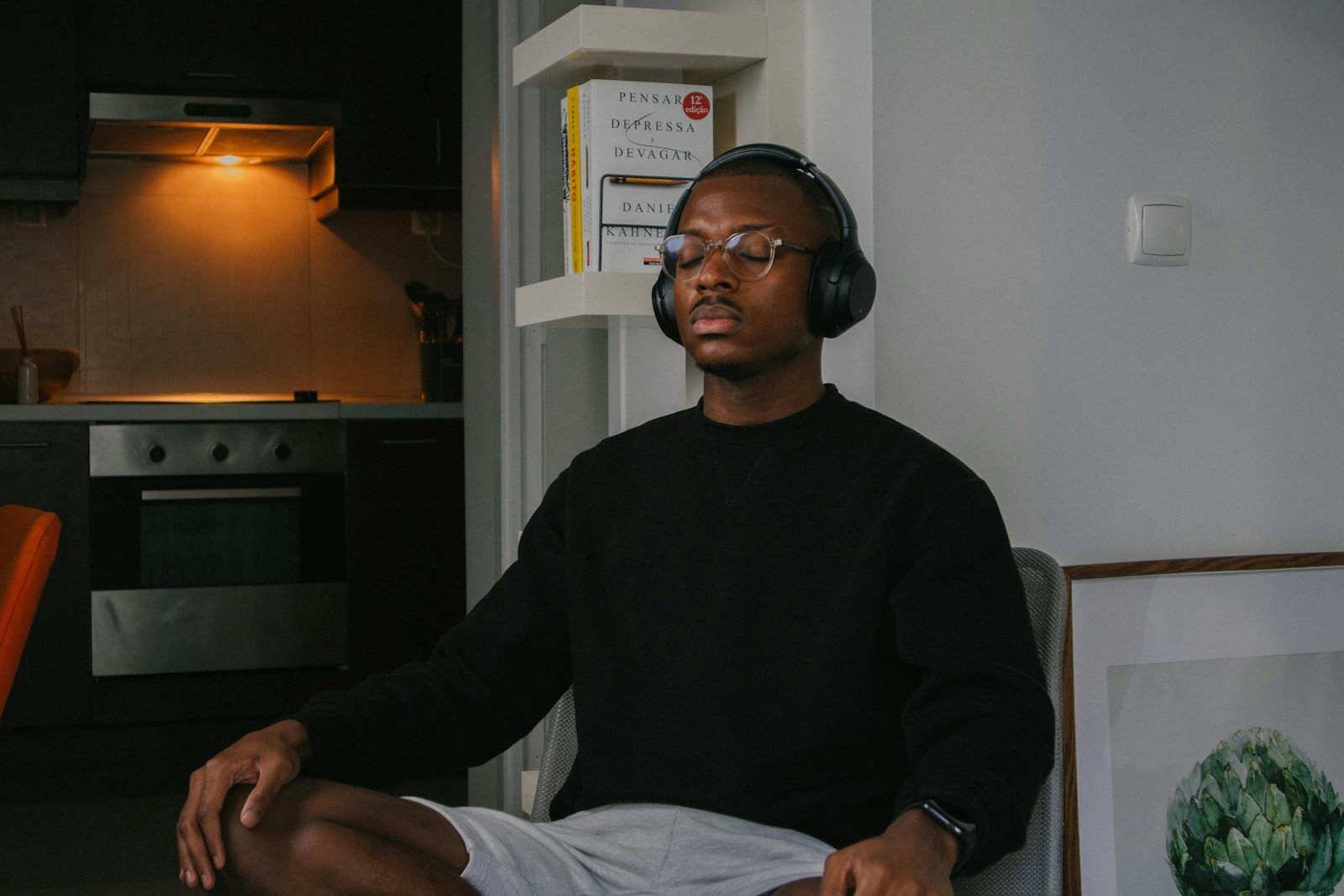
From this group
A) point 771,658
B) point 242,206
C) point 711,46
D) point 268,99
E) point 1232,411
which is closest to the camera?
point 771,658

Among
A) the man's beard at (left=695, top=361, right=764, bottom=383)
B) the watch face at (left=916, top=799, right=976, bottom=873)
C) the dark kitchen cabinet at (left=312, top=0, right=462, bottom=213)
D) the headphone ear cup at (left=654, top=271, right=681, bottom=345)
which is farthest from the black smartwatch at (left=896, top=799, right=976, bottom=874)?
the dark kitchen cabinet at (left=312, top=0, right=462, bottom=213)

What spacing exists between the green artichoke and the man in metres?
0.61

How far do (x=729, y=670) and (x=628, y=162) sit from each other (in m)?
0.69

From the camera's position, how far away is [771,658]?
1.35 m

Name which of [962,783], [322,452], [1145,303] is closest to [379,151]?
[322,452]

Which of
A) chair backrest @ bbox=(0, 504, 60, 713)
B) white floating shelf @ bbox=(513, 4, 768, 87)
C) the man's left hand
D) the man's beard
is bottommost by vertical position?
the man's left hand

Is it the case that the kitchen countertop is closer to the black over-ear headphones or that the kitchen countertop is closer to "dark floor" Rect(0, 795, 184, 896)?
"dark floor" Rect(0, 795, 184, 896)

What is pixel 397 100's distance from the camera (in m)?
4.04

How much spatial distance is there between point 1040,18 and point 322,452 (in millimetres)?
2499

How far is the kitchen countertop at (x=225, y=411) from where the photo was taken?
3.52 m

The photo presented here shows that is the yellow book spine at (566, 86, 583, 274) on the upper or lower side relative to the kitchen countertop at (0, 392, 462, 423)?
upper

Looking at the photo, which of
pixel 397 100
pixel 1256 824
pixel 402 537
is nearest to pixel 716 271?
pixel 1256 824

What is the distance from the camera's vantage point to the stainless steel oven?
3.59 metres

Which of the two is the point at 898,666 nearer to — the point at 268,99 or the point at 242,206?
the point at 268,99
